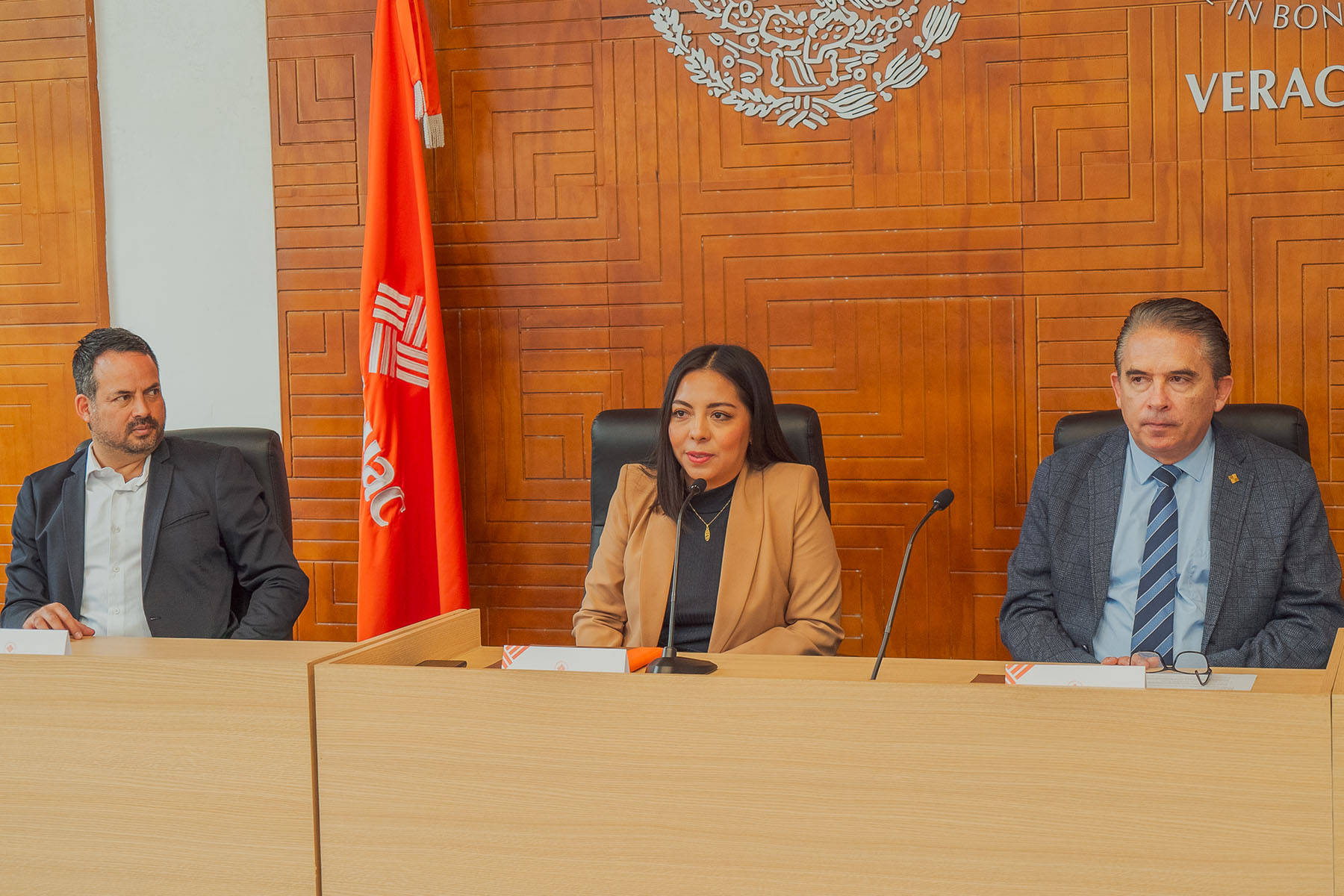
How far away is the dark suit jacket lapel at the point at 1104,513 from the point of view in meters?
2.12

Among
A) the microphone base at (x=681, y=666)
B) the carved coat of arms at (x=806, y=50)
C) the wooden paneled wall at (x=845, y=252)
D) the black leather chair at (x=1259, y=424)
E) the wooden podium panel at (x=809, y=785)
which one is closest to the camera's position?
the wooden podium panel at (x=809, y=785)

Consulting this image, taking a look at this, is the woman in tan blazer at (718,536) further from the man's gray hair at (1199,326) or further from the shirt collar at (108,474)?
the shirt collar at (108,474)

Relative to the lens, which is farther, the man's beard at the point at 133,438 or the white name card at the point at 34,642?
the man's beard at the point at 133,438

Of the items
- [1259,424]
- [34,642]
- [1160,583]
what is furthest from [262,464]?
[1259,424]

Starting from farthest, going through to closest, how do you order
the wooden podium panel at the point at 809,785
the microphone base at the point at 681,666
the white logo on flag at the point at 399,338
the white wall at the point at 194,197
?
the white wall at the point at 194,197
the white logo on flag at the point at 399,338
the microphone base at the point at 681,666
the wooden podium panel at the point at 809,785

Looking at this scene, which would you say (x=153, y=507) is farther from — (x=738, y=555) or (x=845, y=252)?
(x=845, y=252)

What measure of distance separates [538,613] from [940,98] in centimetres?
197

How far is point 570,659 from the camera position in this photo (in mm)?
1417

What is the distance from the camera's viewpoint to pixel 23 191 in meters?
3.83

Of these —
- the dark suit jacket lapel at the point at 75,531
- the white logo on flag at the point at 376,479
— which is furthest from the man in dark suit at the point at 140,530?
the white logo on flag at the point at 376,479

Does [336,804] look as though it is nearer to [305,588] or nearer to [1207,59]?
[305,588]

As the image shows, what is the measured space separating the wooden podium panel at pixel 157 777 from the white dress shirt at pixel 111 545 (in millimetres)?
1154

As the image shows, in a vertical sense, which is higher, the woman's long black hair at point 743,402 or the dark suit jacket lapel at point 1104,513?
the woman's long black hair at point 743,402

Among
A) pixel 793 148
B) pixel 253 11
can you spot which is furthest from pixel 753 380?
pixel 253 11
